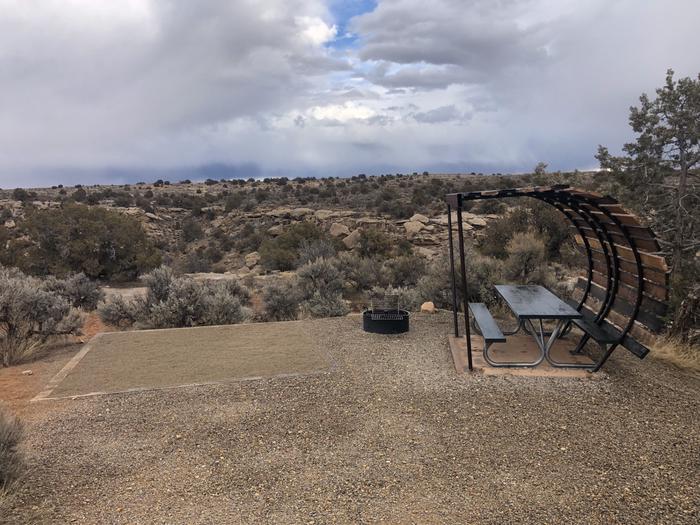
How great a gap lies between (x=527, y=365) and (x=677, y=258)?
Answer: 548cm

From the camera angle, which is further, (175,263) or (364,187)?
(364,187)

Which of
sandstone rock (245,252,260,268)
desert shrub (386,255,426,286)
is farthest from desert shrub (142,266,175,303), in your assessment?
sandstone rock (245,252,260,268)

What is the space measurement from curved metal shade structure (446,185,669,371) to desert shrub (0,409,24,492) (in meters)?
4.20

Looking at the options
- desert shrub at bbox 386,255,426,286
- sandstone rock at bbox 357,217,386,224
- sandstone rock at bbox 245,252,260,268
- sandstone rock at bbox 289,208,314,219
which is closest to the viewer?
desert shrub at bbox 386,255,426,286

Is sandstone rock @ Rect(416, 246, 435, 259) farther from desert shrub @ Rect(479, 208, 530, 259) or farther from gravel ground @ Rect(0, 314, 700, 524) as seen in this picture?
gravel ground @ Rect(0, 314, 700, 524)

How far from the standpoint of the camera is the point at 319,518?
3311 millimetres

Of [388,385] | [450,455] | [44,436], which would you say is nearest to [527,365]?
[388,385]

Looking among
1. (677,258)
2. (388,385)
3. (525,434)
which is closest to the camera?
(525,434)

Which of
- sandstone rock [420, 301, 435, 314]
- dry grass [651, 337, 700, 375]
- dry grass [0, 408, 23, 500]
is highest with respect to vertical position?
dry grass [0, 408, 23, 500]

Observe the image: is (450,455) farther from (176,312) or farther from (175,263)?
(175,263)

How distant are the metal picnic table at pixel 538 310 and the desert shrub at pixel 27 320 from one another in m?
6.72

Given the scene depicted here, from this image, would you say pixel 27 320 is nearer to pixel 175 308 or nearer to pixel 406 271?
pixel 175 308

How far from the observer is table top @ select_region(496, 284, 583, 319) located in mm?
5742

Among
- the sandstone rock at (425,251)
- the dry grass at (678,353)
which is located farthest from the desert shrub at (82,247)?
the dry grass at (678,353)
